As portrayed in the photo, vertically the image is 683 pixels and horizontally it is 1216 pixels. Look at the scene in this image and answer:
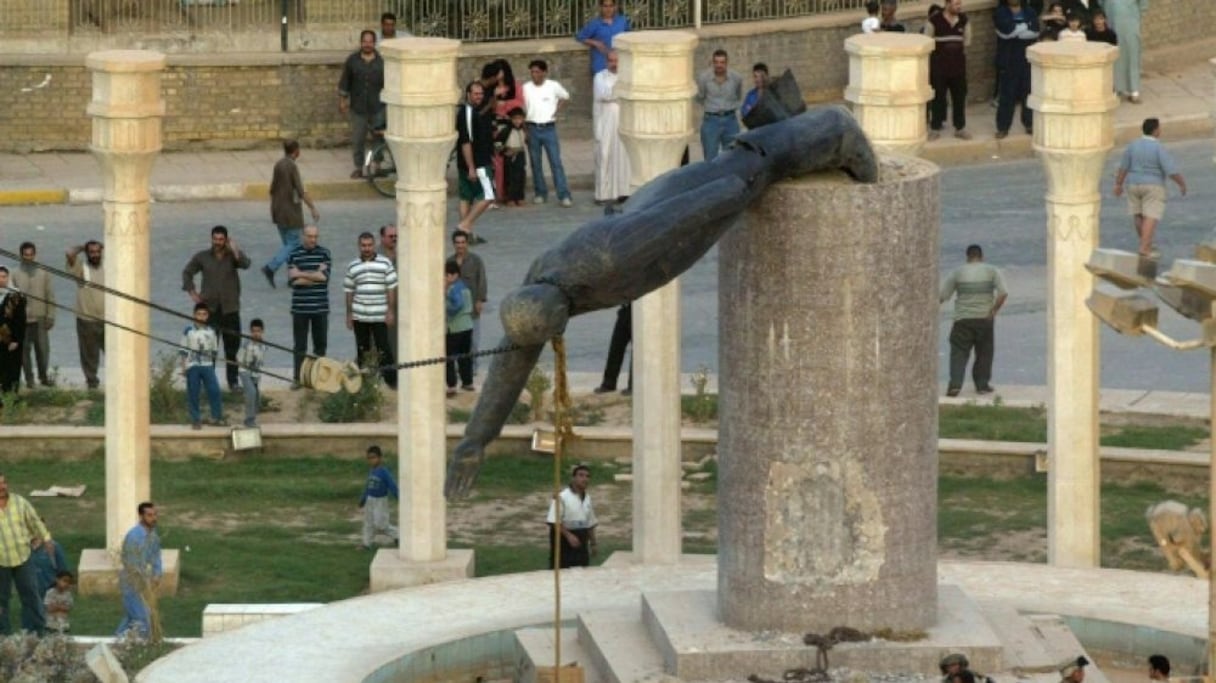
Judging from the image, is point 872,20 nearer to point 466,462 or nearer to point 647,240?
point 466,462

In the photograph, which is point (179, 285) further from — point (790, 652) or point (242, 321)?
point (790, 652)

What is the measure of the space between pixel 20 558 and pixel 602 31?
12.5 m

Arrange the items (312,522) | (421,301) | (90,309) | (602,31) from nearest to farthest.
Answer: (421,301) → (312,522) → (90,309) → (602,31)

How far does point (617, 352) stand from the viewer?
31.8 metres

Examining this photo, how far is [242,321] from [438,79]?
6882mm

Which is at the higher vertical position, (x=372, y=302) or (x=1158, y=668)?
(x=372, y=302)

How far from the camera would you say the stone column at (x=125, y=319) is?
27.7 metres

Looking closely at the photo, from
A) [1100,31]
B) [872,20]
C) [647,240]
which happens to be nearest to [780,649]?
[647,240]

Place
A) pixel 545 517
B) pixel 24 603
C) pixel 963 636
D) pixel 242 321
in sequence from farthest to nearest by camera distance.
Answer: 1. pixel 242 321
2. pixel 545 517
3. pixel 24 603
4. pixel 963 636

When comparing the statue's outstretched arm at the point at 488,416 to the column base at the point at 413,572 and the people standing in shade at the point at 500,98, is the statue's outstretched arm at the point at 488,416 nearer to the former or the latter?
the column base at the point at 413,572

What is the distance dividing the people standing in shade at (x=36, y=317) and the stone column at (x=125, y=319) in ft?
14.1

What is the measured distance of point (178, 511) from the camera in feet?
98.5

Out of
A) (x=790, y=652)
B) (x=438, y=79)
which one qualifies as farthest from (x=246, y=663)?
(x=438, y=79)

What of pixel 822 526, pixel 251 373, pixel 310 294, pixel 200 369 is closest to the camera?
pixel 822 526
